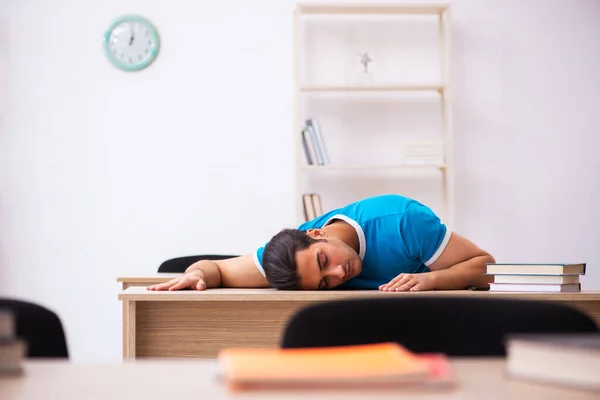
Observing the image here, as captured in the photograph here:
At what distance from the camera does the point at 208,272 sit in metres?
2.29

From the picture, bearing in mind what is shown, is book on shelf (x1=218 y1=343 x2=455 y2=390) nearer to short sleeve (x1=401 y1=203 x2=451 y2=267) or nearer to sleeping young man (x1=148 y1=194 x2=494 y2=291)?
sleeping young man (x1=148 y1=194 x2=494 y2=291)

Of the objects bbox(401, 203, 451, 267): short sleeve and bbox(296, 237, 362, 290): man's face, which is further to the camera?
bbox(401, 203, 451, 267): short sleeve

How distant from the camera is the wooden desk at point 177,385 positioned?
0.79 m

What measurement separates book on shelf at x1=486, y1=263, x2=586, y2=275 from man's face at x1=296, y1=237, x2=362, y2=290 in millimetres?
410

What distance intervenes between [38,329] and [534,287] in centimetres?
142

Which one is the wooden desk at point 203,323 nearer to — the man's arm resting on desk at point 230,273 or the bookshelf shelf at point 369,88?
the man's arm resting on desk at point 230,273

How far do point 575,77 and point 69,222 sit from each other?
320cm

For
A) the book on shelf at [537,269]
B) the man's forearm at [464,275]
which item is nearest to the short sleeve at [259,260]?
the man's forearm at [464,275]

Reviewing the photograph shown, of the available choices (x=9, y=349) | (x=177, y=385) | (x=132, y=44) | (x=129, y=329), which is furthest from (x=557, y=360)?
(x=132, y=44)

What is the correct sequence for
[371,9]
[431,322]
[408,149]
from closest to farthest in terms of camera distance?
[431,322]
[408,149]
[371,9]

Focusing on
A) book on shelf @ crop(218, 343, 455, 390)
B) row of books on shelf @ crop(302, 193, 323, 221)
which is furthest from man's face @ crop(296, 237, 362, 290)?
row of books on shelf @ crop(302, 193, 323, 221)

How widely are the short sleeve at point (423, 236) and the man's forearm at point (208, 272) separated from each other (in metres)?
0.59

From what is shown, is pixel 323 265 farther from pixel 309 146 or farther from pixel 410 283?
pixel 309 146

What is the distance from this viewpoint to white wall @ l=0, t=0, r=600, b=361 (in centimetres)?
452
